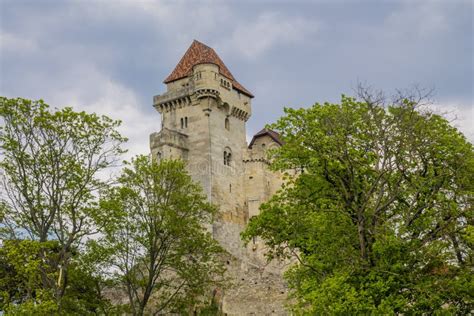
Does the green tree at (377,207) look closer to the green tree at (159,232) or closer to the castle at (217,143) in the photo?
the green tree at (159,232)

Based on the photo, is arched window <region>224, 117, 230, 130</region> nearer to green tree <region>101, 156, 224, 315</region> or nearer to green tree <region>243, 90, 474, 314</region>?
green tree <region>101, 156, 224, 315</region>

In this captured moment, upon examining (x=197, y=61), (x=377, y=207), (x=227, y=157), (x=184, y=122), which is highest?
(x=197, y=61)

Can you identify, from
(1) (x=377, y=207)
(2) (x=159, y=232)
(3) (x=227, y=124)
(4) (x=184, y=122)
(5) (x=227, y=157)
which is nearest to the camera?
(1) (x=377, y=207)

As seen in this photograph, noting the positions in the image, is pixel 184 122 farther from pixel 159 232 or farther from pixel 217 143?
pixel 159 232

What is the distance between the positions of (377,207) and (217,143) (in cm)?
4425

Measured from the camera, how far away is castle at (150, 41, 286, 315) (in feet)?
210

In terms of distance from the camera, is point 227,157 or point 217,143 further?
point 227,157

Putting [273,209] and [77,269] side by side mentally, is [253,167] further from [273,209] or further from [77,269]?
[273,209]

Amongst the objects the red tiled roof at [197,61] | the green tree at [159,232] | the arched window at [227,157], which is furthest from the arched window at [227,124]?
the green tree at [159,232]

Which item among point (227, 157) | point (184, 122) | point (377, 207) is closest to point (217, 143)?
point (227, 157)

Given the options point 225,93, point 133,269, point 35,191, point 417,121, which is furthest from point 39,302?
point 225,93

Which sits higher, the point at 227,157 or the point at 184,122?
the point at 184,122

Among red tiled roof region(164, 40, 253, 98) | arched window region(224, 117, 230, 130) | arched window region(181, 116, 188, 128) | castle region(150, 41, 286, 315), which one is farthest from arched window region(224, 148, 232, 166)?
red tiled roof region(164, 40, 253, 98)

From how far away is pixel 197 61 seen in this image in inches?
2685
